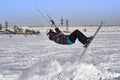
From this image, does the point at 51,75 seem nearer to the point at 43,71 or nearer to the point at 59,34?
the point at 43,71

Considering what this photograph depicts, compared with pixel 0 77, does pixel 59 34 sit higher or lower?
higher

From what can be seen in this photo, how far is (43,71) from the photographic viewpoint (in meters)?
10.1

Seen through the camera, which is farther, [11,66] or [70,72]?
[11,66]

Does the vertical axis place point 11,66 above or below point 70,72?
below

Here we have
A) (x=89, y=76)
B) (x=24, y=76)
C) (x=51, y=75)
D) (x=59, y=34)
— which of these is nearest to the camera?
(x=89, y=76)

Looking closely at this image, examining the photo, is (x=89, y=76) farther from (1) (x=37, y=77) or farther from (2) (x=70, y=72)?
(1) (x=37, y=77)

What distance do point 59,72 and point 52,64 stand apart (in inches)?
33.7

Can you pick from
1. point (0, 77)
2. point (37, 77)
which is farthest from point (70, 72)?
point (0, 77)

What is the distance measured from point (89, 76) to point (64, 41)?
4.14 m

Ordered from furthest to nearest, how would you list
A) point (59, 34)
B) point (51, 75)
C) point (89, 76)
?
1. point (59, 34)
2. point (51, 75)
3. point (89, 76)

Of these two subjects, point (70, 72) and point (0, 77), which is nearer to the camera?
point (70, 72)

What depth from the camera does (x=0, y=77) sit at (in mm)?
10359

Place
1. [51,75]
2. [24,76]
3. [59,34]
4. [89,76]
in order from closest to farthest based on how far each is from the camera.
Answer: [89,76] → [51,75] → [24,76] → [59,34]

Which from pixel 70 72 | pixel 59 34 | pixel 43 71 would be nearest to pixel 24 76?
pixel 43 71
